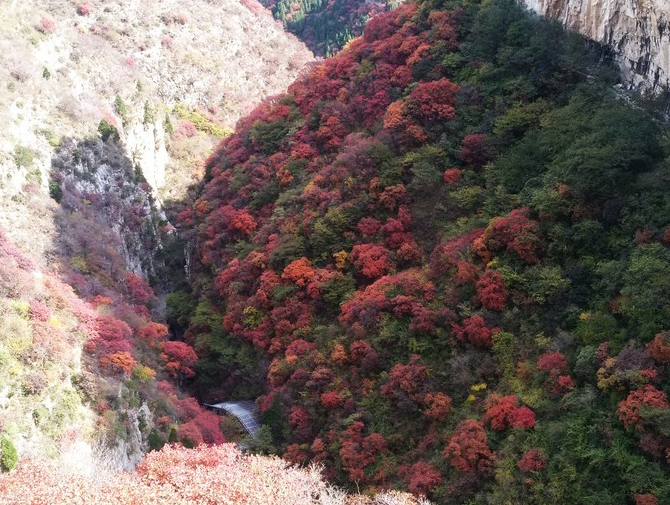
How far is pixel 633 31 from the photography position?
28219 millimetres

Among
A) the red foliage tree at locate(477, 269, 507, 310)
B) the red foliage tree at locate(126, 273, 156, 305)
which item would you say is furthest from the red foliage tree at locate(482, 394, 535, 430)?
the red foliage tree at locate(126, 273, 156, 305)

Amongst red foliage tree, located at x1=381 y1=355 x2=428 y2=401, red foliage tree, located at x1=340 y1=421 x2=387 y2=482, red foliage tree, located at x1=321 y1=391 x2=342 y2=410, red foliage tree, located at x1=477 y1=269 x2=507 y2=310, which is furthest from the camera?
red foliage tree, located at x1=321 y1=391 x2=342 y2=410

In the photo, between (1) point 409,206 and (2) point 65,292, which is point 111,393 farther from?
(1) point 409,206

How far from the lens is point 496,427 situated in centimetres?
2317

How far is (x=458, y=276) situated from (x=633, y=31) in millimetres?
13258

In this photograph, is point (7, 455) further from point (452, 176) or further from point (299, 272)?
point (452, 176)

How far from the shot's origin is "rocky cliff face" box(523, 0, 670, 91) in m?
25.9

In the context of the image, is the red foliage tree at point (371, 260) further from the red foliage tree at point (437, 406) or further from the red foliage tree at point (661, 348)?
the red foliage tree at point (661, 348)

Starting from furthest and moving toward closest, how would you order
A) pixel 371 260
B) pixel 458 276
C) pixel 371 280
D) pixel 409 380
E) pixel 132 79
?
1. pixel 132 79
2. pixel 371 280
3. pixel 371 260
4. pixel 458 276
5. pixel 409 380

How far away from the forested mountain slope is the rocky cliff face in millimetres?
1059

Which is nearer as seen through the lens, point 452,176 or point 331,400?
point 331,400

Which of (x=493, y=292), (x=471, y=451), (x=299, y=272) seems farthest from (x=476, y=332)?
(x=299, y=272)

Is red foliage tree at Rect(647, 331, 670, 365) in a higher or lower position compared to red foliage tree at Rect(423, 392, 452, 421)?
higher

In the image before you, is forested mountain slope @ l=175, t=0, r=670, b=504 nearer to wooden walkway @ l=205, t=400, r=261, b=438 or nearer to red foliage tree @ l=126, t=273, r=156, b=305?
wooden walkway @ l=205, t=400, r=261, b=438
